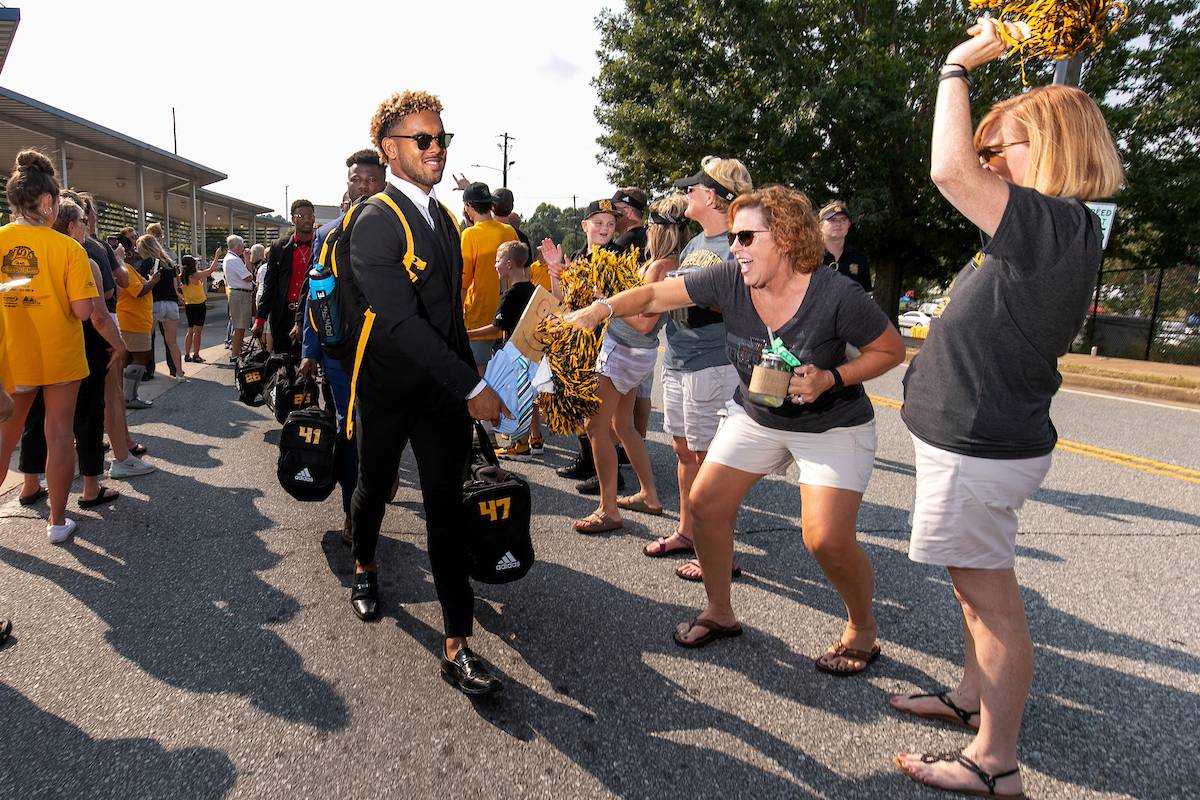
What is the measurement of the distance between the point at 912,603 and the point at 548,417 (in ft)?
6.66

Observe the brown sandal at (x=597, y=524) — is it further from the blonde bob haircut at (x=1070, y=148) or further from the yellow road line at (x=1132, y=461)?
the yellow road line at (x=1132, y=461)

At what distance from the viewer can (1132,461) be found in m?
6.71

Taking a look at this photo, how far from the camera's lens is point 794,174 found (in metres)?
19.3

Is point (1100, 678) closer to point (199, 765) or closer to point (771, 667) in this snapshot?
point (771, 667)

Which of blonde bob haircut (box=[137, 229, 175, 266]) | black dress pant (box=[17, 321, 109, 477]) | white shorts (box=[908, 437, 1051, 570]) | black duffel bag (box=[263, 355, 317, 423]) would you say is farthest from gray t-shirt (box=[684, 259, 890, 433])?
blonde bob haircut (box=[137, 229, 175, 266])

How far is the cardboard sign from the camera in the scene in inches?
115

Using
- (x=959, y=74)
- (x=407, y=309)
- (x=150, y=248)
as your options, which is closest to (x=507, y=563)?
(x=407, y=309)

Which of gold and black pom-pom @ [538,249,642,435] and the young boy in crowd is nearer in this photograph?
gold and black pom-pom @ [538,249,642,435]

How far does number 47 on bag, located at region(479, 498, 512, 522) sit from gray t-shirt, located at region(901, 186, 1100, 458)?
5.06 feet

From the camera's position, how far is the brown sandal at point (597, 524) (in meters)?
4.52

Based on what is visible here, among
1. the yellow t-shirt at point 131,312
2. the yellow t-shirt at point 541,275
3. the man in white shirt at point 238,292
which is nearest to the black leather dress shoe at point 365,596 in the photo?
the yellow t-shirt at point 541,275

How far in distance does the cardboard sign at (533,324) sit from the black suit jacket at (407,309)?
0.75 feet

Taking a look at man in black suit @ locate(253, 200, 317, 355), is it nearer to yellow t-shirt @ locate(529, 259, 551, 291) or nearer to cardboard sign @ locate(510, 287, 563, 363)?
yellow t-shirt @ locate(529, 259, 551, 291)

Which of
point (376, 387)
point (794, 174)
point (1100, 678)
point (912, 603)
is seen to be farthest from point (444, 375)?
point (794, 174)
